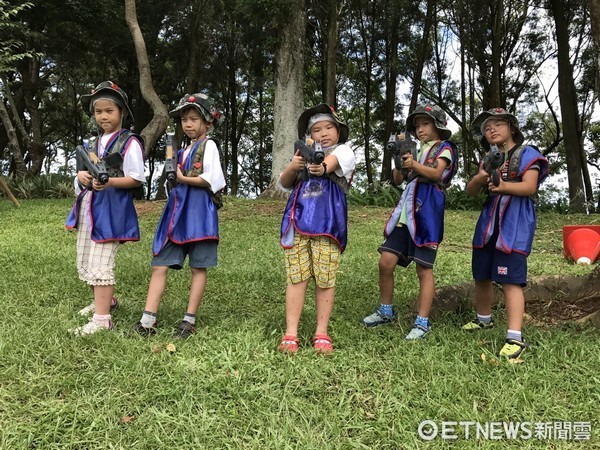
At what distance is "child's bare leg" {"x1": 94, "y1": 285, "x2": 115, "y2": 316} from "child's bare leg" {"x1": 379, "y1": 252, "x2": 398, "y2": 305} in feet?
6.38

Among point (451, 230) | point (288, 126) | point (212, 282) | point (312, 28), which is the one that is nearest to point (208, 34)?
point (312, 28)

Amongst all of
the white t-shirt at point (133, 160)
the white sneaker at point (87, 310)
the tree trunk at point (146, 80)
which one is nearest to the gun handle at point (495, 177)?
the white t-shirt at point (133, 160)

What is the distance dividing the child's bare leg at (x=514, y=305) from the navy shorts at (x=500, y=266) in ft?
0.16

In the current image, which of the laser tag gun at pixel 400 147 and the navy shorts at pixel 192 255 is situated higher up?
the laser tag gun at pixel 400 147

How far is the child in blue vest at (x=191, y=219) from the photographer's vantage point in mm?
3541

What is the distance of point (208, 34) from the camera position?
62.8 feet

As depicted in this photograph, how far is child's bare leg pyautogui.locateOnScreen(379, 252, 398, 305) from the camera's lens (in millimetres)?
3766

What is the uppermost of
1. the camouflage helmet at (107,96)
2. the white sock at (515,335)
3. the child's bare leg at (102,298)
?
the camouflage helmet at (107,96)

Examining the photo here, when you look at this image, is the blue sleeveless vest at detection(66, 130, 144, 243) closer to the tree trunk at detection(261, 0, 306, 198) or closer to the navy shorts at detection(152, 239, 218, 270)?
the navy shorts at detection(152, 239, 218, 270)

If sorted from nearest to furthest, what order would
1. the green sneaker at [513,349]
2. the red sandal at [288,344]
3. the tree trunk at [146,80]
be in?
1. the green sneaker at [513,349]
2. the red sandal at [288,344]
3. the tree trunk at [146,80]

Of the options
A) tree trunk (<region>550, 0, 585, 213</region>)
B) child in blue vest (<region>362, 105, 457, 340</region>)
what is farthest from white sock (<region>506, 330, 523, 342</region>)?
tree trunk (<region>550, 0, 585, 213</region>)

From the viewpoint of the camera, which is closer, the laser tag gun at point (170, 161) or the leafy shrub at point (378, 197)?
the laser tag gun at point (170, 161)

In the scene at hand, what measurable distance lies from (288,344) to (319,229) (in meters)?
0.75

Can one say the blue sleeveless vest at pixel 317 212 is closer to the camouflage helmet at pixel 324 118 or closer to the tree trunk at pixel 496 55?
the camouflage helmet at pixel 324 118
